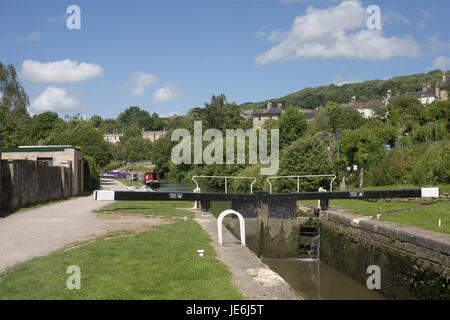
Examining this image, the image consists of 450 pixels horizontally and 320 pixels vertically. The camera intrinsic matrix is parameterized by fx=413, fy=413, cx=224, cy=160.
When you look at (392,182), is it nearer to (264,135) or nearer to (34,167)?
(34,167)

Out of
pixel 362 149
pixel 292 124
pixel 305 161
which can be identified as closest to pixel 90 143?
pixel 292 124

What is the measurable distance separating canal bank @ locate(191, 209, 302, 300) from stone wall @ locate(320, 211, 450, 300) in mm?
3737

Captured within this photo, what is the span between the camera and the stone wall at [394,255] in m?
8.94

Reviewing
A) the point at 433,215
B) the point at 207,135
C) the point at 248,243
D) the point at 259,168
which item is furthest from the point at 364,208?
the point at 207,135

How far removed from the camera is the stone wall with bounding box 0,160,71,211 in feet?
55.1

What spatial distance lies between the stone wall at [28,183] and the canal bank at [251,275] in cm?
993

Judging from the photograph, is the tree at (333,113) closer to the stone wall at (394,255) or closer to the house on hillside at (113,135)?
the stone wall at (394,255)

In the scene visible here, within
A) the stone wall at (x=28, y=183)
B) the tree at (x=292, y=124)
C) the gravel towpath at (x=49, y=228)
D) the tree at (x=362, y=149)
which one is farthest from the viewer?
the tree at (x=292, y=124)

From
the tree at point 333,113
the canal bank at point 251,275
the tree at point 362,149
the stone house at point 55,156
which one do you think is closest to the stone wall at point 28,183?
the stone house at point 55,156

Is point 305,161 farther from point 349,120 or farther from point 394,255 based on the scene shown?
point 349,120

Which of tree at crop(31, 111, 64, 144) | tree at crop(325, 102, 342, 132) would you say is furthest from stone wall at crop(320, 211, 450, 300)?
tree at crop(31, 111, 64, 144)

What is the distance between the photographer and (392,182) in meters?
23.1

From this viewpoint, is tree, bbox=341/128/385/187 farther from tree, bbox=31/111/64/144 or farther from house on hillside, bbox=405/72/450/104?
house on hillside, bbox=405/72/450/104
